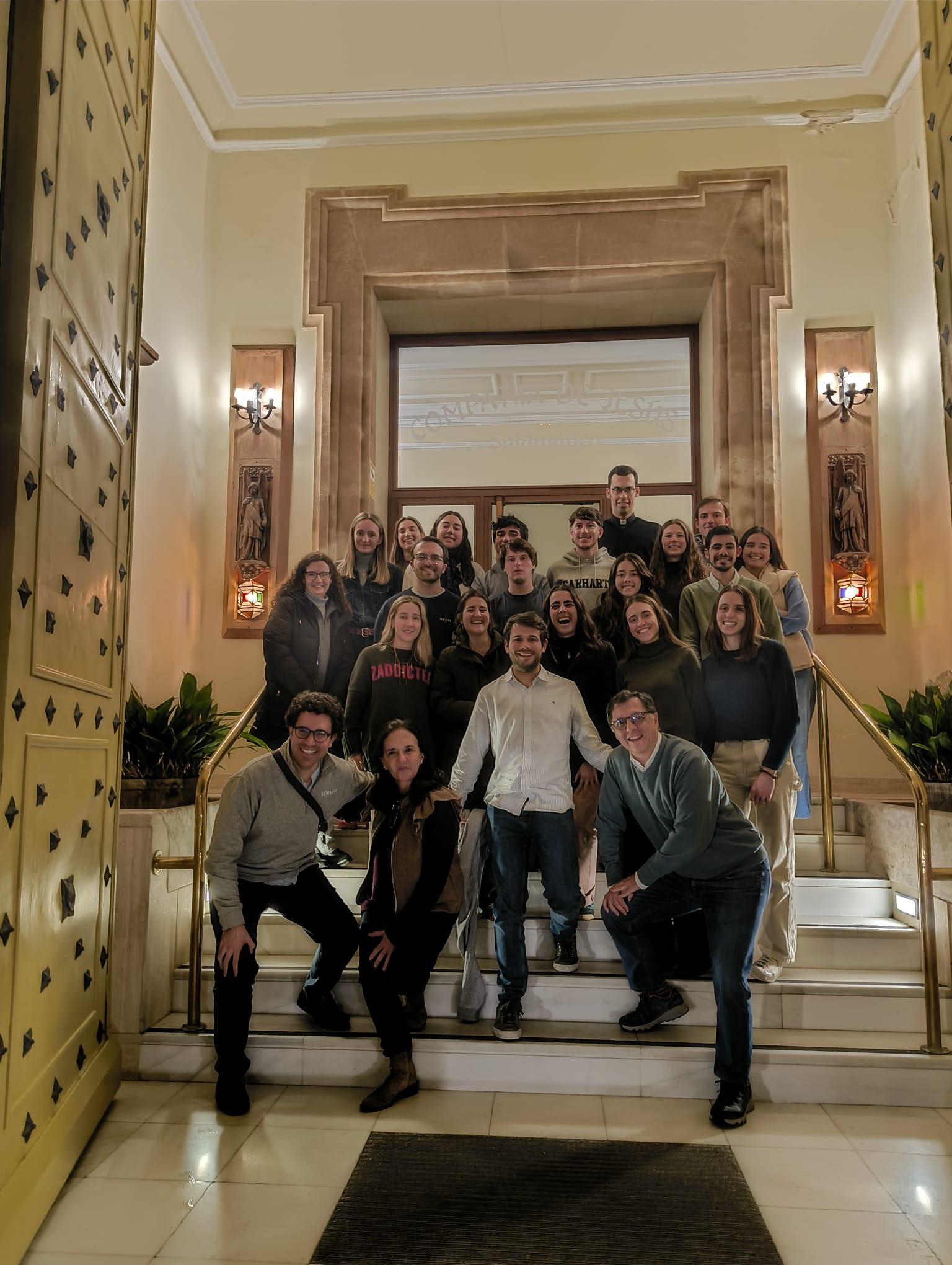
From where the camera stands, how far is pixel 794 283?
24.6ft

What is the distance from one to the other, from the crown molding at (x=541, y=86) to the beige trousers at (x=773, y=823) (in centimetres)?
584

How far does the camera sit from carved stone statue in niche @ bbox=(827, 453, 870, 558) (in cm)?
716

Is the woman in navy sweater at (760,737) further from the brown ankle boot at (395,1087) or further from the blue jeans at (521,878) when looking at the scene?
the brown ankle boot at (395,1087)

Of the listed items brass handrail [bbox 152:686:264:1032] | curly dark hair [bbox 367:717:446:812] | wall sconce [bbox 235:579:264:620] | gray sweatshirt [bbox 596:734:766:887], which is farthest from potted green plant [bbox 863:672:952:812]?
wall sconce [bbox 235:579:264:620]

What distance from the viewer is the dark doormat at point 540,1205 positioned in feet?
8.25

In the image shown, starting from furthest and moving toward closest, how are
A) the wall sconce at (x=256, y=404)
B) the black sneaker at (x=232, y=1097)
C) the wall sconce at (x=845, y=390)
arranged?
the wall sconce at (x=256, y=404) → the wall sconce at (x=845, y=390) → the black sneaker at (x=232, y=1097)

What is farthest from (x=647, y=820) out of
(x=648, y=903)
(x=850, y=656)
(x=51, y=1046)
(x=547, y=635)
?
(x=850, y=656)

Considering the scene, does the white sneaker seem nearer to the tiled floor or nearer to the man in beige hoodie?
the tiled floor

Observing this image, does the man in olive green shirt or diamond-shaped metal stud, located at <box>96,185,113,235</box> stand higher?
diamond-shaped metal stud, located at <box>96,185,113,235</box>

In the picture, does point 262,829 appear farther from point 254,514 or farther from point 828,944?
point 254,514

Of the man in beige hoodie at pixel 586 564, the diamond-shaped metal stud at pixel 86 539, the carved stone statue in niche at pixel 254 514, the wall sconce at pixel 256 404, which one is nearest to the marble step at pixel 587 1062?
the diamond-shaped metal stud at pixel 86 539

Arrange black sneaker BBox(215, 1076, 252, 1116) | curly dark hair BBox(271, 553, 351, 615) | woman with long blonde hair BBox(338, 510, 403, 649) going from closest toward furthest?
black sneaker BBox(215, 1076, 252, 1116), curly dark hair BBox(271, 553, 351, 615), woman with long blonde hair BBox(338, 510, 403, 649)

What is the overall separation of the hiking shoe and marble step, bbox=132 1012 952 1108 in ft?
0.60

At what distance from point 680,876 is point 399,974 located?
1076mm
